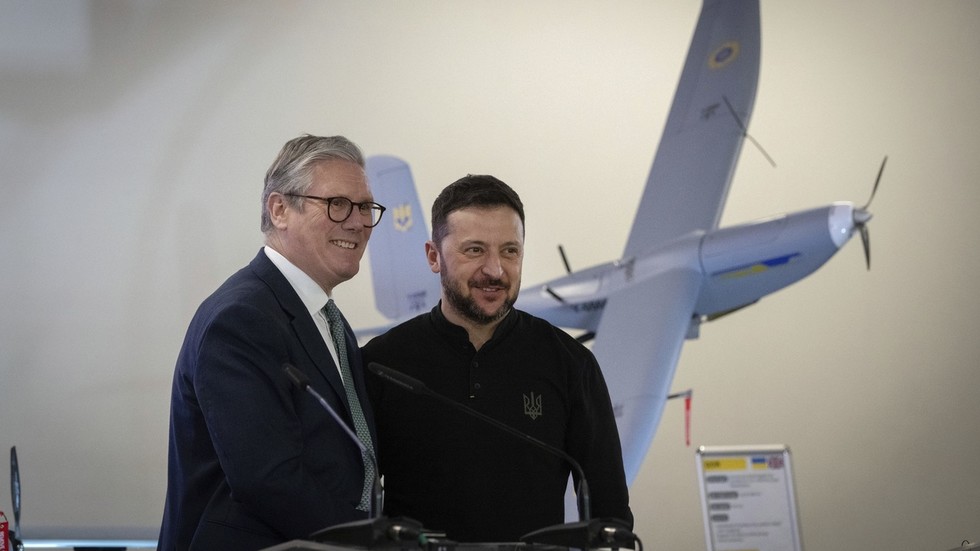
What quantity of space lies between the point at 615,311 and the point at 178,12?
8.08ft

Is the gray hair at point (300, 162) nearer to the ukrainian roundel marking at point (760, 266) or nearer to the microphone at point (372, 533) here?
the microphone at point (372, 533)

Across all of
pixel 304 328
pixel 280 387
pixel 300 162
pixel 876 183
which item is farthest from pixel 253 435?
pixel 876 183

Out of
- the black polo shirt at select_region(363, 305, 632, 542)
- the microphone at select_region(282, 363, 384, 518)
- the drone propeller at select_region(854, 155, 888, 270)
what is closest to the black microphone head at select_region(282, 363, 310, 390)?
the microphone at select_region(282, 363, 384, 518)

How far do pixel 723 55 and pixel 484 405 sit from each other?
3.03m

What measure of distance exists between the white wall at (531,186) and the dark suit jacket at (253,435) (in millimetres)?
2847

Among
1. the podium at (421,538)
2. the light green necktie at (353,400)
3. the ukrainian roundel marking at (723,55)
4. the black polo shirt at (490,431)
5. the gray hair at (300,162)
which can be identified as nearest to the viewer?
the podium at (421,538)

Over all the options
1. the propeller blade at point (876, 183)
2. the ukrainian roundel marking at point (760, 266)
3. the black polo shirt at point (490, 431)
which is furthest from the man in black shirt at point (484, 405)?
the propeller blade at point (876, 183)

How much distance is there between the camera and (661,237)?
14.3 feet

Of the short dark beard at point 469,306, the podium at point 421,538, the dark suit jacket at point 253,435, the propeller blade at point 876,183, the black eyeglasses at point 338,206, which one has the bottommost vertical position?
the podium at point 421,538

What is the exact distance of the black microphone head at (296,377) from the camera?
149 cm

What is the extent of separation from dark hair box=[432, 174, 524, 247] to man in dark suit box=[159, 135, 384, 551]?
205 mm

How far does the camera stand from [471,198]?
1.95 m

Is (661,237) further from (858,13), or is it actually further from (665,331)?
(858,13)

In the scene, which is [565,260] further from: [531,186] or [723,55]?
[723,55]
